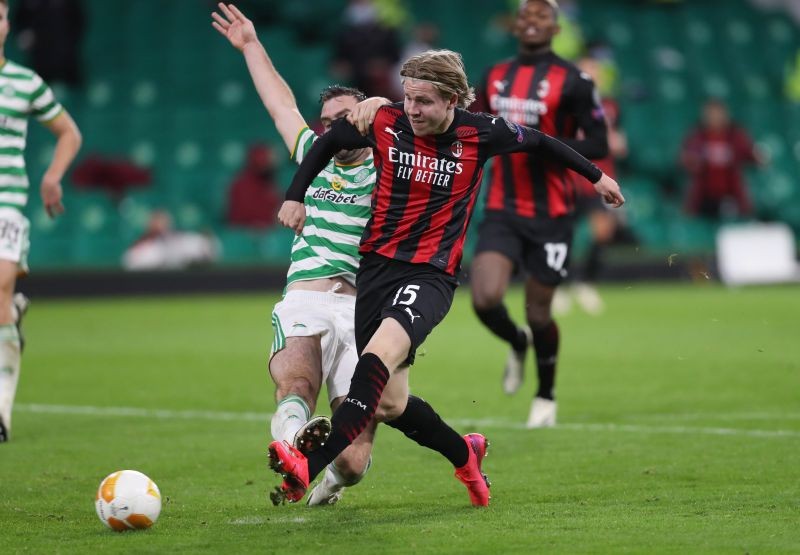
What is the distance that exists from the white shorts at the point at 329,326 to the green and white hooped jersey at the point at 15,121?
2.44m

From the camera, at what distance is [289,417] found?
570 centimetres

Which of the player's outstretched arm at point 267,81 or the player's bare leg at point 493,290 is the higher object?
the player's outstretched arm at point 267,81

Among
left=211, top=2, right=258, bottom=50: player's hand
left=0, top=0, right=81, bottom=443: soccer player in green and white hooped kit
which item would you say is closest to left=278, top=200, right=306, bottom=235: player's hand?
left=211, top=2, right=258, bottom=50: player's hand

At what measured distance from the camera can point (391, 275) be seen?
581cm

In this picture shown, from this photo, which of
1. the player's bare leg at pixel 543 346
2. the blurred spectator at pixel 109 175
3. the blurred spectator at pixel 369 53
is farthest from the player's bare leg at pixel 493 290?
the blurred spectator at pixel 109 175

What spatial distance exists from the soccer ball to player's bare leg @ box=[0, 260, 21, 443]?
2.74 m

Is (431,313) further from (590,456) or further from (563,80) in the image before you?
(563,80)

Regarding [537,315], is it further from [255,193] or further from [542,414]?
[255,193]

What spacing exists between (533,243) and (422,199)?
2.91 m

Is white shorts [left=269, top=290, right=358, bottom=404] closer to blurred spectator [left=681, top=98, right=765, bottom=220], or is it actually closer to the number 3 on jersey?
the number 3 on jersey

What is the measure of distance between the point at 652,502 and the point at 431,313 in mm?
1219

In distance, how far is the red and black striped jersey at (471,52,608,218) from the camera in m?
8.60

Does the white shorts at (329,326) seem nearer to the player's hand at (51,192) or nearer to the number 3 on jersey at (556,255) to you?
the player's hand at (51,192)

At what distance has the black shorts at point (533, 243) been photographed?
863cm
